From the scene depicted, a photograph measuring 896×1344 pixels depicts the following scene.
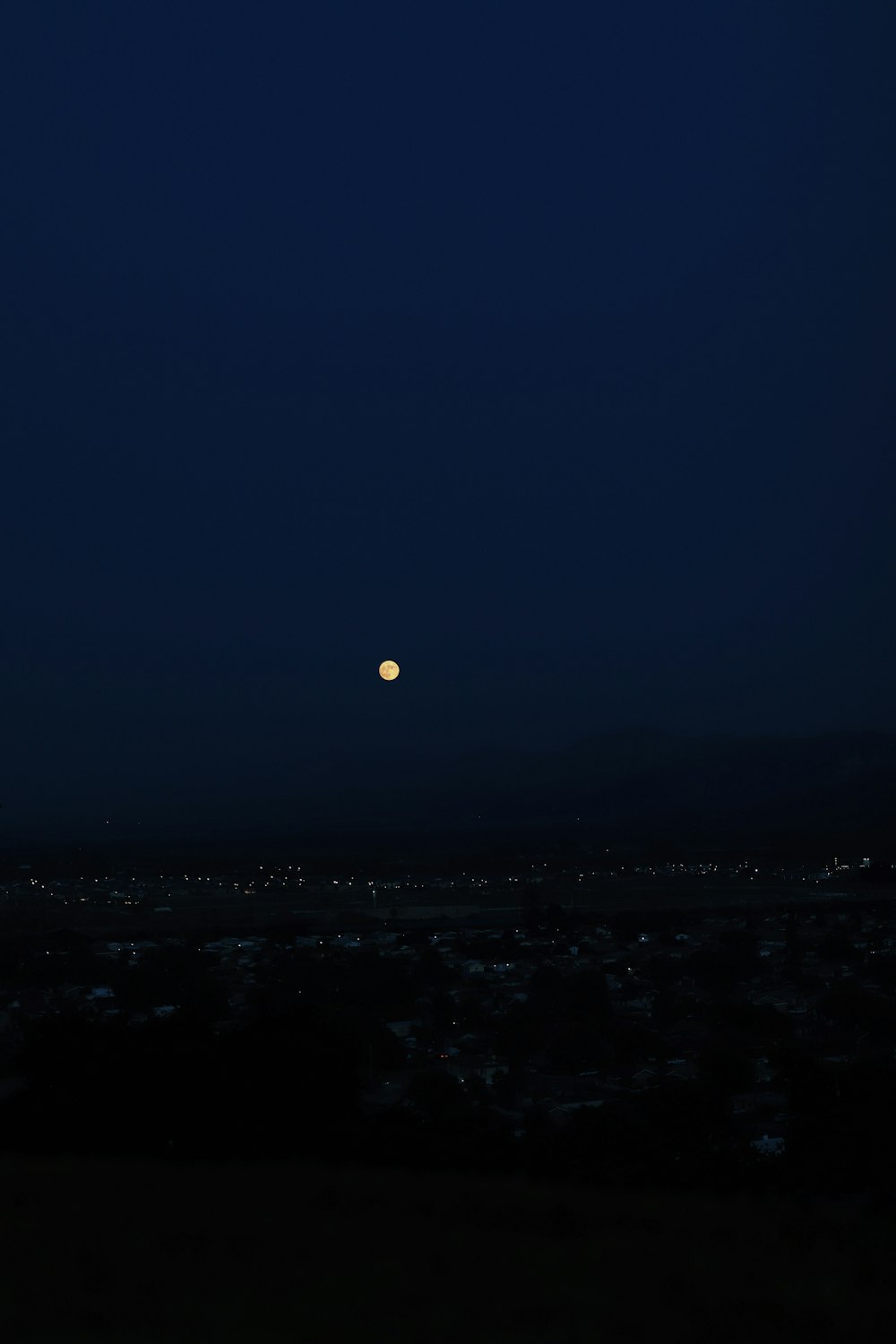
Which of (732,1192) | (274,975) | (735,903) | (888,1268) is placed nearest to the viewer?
(888,1268)

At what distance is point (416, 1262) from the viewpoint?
19.2 feet

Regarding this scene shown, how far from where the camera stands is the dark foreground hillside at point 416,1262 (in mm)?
5074

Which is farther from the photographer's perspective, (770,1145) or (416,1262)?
(770,1145)

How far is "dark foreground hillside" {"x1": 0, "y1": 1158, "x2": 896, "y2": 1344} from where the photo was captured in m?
5.07

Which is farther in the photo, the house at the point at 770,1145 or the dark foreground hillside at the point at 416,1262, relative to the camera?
the house at the point at 770,1145

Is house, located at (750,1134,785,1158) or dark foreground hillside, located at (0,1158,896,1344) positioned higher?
dark foreground hillside, located at (0,1158,896,1344)

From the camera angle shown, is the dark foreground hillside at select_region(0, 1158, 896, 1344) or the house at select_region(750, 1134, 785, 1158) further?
the house at select_region(750, 1134, 785, 1158)

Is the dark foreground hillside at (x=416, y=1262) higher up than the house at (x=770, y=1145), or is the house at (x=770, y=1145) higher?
the dark foreground hillside at (x=416, y=1262)

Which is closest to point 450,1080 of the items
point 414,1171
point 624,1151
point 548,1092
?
point 548,1092

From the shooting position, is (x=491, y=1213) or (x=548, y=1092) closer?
(x=491, y=1213)

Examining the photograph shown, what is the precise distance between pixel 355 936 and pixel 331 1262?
31023 mm

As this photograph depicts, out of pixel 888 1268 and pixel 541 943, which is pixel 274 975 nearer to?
pixel 541 943

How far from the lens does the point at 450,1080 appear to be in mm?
14820

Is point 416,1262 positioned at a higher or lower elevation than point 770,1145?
higher
